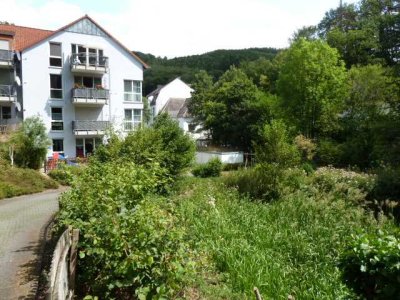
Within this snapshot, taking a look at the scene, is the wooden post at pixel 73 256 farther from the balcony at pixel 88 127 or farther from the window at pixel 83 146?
the window at pixel 83 146

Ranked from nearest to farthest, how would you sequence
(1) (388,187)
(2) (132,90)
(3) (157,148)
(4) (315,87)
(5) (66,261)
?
(5) (66,261)
(3) (157,148)
(1) (388,187)
(4) (315,87)
(2) (132,90)

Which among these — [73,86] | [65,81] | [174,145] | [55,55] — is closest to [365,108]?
[174,145]

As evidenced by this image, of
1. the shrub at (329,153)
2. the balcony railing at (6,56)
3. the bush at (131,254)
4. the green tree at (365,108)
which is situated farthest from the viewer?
the balcony railing at (6,56)

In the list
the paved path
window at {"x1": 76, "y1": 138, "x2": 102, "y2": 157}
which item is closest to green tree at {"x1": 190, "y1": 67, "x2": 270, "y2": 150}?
window at {"x1": 76, "y1": 138, "x2": 102, "y2": 157}

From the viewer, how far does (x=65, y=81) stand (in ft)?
108

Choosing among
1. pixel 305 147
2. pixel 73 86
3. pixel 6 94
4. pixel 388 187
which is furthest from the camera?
pixel 73 86

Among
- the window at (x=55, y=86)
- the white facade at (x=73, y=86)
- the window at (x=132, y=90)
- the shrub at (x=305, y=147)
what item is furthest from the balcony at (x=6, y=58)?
the shrub at (x=305, y=147)

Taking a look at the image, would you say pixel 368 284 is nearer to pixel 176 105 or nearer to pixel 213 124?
pixel 213 124

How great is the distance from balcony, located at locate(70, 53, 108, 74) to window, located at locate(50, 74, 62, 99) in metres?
1.47

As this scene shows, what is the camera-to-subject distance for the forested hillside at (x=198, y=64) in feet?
259

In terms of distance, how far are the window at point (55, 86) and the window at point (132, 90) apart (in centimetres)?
593

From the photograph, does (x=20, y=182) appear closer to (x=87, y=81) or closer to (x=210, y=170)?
(x=210, y=170)

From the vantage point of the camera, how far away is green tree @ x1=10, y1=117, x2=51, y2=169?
2534 cm

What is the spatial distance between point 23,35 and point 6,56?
12.5 ft
